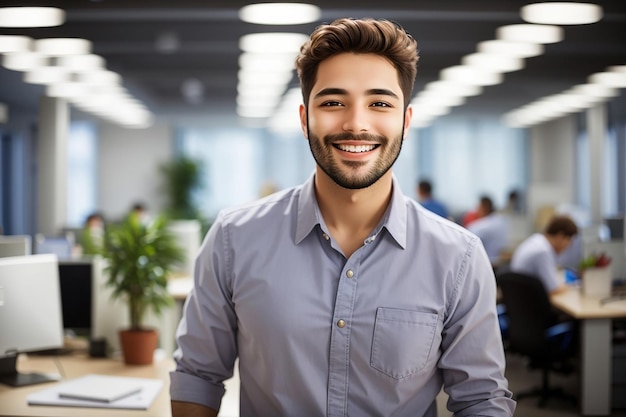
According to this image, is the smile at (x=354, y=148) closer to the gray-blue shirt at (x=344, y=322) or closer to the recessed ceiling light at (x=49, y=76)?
the gray-blue shirt at (x=344, y=322)

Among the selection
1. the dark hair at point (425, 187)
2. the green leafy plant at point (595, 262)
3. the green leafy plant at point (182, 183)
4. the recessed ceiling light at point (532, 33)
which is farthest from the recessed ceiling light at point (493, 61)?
the green leafy plant at point (182, 183)

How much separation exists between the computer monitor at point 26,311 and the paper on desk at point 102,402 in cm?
21

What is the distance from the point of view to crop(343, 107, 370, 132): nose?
1617 millimetres

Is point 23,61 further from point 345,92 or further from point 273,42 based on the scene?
point 345,92

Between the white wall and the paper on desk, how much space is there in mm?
13142

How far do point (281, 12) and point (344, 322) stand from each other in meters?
2.81

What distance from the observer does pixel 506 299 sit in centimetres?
514

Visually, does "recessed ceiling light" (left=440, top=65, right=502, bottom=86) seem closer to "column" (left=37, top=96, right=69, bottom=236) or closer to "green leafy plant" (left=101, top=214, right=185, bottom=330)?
"column" (left=37, top=96, right=69, bottom=236)

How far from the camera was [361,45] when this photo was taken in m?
1.66

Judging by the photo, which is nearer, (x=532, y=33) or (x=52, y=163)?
(x=532, y=33)

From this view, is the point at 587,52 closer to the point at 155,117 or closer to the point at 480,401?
the point at 480,401

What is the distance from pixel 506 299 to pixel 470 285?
359cm

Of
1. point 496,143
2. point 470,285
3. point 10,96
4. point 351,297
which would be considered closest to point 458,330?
point 470,285

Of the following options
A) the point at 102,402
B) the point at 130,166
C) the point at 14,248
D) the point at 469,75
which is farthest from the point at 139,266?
the point at 130,166
